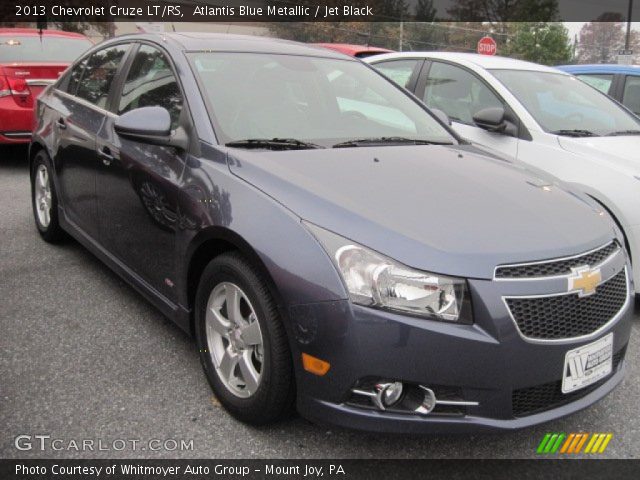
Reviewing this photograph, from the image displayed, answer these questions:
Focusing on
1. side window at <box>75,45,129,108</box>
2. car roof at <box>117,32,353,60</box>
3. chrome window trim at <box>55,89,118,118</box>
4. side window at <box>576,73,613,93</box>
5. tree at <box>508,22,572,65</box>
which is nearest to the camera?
car roof at <box>117,32,353,60</box>

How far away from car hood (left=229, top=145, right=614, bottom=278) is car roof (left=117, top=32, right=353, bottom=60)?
36.8 inches

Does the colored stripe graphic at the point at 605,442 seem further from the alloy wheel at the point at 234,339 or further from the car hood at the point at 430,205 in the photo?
the alloy wheel at the point at 234,339

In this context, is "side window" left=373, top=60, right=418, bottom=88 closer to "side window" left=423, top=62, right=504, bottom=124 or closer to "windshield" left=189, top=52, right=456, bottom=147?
"side window" left=423, top=62, right=504, bottom=124

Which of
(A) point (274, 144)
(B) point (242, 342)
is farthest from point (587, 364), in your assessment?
(A) point (274, 144)

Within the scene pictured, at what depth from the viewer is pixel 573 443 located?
2.50 meters

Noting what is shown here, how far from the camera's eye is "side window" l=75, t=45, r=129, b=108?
12.4 feet

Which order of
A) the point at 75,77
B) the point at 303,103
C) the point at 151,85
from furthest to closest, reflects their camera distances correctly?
the point at 75,77 → the point at 151,85 → the point at 303,103

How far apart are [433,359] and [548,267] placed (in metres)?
0.53

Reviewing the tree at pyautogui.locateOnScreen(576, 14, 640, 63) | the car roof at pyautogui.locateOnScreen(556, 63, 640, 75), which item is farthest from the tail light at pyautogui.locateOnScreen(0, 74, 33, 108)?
the tree at pyautogui.locateOnScreen(576, 14, 640, 63)

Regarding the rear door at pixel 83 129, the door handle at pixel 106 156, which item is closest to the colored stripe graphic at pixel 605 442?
the door handle at pixel 106 156

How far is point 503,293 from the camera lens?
206 centimetres

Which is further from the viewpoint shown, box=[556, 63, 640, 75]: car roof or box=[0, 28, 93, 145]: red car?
box=[0, 28, 93, 145]: red car

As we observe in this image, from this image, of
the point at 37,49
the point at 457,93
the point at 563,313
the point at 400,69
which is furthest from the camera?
the point at 37,49

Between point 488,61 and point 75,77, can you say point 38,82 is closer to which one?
point 75,77
